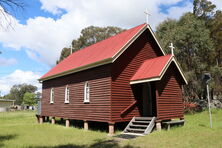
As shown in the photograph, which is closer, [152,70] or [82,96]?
[152,70]

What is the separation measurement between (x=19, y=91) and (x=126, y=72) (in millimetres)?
127878

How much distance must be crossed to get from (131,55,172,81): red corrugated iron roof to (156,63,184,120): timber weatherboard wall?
0.76 meters

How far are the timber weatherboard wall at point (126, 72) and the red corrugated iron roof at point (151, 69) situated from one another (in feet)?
1.54

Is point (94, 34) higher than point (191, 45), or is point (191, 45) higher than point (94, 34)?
point (94, 34)

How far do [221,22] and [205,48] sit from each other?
426 inches

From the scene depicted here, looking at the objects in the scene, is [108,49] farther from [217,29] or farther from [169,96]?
[217,29]

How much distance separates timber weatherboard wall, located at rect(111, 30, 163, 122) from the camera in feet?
45.9

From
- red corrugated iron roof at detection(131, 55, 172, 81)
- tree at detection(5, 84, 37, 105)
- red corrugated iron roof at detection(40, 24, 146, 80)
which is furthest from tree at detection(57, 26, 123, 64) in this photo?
tree at detection(5, 84, 37, 105)

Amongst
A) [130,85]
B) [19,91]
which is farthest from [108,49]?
[19,91]

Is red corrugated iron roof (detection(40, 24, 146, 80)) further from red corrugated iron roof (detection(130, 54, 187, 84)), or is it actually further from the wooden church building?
red corrugated iron roof (detection(130, 54, 187, 84))

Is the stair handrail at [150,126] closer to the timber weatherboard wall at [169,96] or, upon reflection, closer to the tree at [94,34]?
the timber weatherboard wall at [169,96]

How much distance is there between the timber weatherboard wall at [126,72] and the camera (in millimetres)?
13984

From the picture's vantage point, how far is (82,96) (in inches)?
654

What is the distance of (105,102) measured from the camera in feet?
46.2
